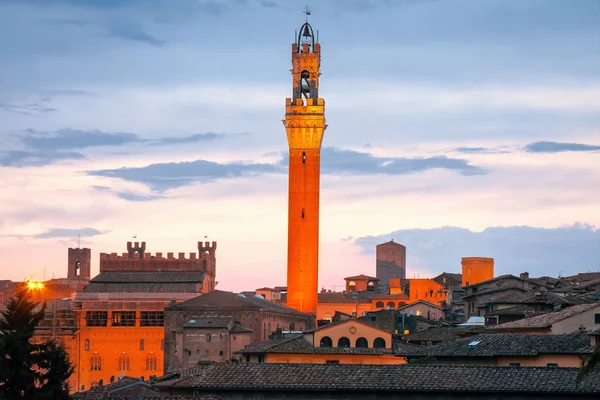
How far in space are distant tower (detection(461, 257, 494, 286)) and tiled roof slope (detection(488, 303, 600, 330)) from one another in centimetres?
7280

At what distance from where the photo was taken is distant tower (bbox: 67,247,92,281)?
168 m

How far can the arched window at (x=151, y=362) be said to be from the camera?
12725 cm

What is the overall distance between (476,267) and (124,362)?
3121 centimetres

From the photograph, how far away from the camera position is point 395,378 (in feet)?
155

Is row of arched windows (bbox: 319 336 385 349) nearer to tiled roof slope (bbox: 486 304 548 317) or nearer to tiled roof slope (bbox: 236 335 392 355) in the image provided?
tiled roof slope (bbox: 236 335 392 355)

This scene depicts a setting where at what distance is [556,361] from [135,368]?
77.8m

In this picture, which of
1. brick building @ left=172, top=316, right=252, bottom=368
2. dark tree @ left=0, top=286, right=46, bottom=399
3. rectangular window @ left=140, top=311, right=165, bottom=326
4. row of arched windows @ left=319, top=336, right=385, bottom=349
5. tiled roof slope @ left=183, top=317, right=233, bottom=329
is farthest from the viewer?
rectangular window @ left=140, top=311, right=165, bottom=326

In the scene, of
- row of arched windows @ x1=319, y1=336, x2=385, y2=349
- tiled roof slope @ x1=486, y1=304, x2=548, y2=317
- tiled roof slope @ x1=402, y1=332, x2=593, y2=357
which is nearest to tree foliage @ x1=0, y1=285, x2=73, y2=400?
tiled roof slope @ x1=402, y1=332, x2=593, y2=357

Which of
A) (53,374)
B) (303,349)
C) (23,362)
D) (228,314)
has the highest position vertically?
(228,314)

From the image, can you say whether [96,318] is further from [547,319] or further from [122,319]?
[547,319]

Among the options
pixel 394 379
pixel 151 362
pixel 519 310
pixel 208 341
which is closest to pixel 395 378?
pixel 394 379

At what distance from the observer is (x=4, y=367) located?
41781 mm

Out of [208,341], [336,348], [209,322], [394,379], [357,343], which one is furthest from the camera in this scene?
[209,322]

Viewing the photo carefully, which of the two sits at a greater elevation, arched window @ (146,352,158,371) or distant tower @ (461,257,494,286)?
distant tower @ (461,257,494,286)
